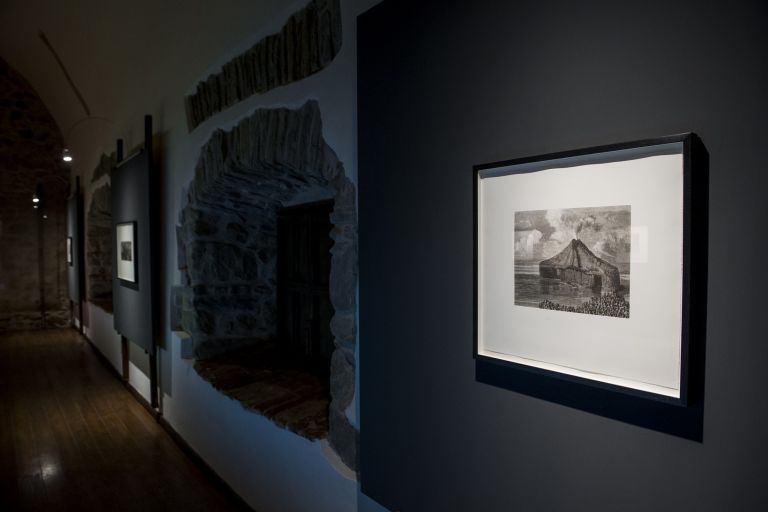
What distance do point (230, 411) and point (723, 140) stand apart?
95.4 inches

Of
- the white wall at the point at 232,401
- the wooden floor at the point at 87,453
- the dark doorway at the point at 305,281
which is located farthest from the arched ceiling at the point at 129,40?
the wooden floor at the point at 87,453

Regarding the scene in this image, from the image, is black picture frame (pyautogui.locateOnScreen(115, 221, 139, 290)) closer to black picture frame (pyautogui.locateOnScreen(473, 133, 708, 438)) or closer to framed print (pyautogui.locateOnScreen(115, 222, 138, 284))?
framed print (pyautogui.locateOnScreen(115, 222, 138, 284))

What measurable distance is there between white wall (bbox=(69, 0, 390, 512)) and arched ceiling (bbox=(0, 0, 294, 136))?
46 millimetres

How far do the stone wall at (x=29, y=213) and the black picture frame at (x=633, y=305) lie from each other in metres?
8.53

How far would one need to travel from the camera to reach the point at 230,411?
239cm

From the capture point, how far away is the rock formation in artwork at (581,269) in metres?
0.84

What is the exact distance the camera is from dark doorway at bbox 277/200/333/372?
2588 mm

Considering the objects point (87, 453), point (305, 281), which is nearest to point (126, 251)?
point (87, 453)

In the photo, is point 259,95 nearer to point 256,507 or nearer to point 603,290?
point 603,290

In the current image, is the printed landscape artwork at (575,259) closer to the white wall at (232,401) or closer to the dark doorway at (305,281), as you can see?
the white wall at (232,401)

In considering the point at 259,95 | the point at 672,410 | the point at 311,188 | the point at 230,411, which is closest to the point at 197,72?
the point at 259,95

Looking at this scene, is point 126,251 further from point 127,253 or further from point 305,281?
point 305,281

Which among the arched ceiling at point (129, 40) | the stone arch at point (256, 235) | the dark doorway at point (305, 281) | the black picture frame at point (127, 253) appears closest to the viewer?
the stone arch at point (256, 235)

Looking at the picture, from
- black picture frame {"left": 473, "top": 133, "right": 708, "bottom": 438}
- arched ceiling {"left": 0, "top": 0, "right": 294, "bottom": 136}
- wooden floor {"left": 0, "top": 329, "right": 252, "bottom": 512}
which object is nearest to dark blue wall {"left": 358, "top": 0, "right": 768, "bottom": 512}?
black picture frame {"left": 473, "top": 133, "right": 708, "bottom": 438}
